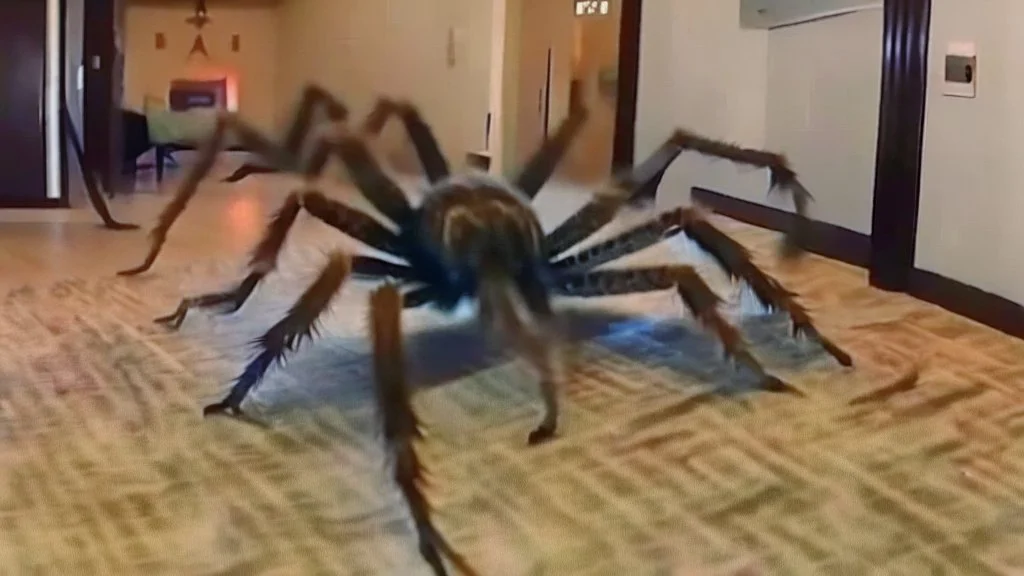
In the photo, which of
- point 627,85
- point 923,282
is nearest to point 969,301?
point 923,282

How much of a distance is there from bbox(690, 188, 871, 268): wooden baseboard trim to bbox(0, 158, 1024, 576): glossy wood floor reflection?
0.16m

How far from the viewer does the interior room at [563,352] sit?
60 cm

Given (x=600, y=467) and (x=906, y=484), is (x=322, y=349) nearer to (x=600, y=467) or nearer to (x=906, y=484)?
(x=600, y=467)

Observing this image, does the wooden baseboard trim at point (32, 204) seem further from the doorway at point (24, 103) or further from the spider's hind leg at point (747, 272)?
Answer: the spider's hind leg at point (747, 272)

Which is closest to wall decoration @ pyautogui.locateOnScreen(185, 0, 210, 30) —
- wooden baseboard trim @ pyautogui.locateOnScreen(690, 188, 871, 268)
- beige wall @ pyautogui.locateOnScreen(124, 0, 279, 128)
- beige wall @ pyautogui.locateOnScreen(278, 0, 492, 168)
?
beige wall @ pyautogui.locateOnScreen(124, 0, 279, 128)

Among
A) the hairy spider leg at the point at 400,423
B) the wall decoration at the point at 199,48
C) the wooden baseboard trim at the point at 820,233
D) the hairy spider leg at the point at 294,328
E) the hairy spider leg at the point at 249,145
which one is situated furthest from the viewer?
the wall decoration at the point at 199,48

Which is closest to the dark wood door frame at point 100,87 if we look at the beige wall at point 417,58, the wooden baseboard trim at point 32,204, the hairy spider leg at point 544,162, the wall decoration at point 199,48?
the wooden baseboard trim at point 32,204

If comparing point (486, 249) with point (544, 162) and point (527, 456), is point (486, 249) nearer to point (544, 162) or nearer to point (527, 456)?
point (527, 456)

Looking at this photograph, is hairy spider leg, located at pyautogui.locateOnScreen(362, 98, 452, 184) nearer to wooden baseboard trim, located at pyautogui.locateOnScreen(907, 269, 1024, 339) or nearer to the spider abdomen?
the spider abdomen

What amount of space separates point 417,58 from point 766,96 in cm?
107

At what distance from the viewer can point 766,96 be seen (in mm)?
1674

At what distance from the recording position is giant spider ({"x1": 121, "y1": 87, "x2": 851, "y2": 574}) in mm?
748

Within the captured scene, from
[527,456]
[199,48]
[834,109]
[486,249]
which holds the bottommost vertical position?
[527,456]

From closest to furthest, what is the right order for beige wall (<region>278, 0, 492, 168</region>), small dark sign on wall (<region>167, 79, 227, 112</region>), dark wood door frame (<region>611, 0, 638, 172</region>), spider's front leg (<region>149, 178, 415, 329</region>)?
spider's front leg (<region>149, 178, 415, 329</region>) → dark wood door frame (<region>611, 0, 638, 172</region>) → beige wall (<region>278, 0, 492, 168</region>) → small dark sign on wall (<region>167, 79, 227, 112</region>)
